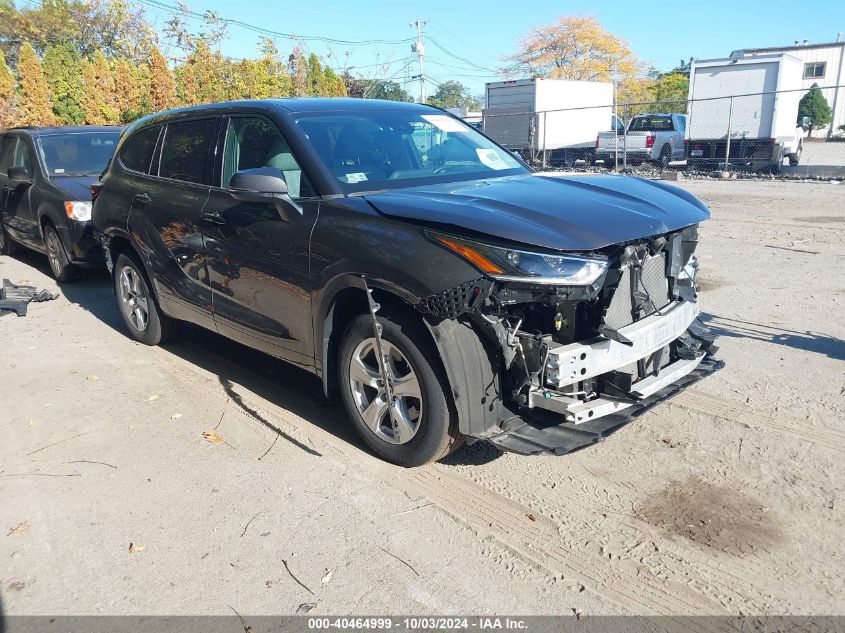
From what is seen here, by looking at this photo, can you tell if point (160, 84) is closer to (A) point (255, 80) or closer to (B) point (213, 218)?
(A) point (255, 80)

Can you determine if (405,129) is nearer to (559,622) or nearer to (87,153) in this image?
(559,622)

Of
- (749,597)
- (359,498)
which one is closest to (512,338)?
(359,498)

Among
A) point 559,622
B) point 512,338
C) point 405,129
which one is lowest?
point 559,622

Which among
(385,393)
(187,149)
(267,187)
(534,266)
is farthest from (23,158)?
(534,266)

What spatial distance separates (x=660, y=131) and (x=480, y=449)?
Result: 77.6 feet

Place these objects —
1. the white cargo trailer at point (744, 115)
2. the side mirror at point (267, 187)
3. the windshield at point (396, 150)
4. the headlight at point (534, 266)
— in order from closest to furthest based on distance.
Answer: the headlight at point (534, 266), the side mirror at point (267, 187), the windshield at point (396, 150), the white cargo trailer at point (744, 115)

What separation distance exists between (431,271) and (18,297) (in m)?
6.58

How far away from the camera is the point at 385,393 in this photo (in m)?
3.77

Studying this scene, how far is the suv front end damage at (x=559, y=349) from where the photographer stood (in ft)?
10.5

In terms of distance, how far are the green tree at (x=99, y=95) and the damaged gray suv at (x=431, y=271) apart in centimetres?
1963

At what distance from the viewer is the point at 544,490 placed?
12.0 feet

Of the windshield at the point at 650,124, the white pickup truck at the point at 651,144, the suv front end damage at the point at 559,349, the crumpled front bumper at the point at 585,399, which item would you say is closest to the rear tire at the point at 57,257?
the suv front end damage at the point at 559,349

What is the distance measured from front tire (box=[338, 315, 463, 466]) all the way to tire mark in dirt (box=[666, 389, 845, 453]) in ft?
5.18

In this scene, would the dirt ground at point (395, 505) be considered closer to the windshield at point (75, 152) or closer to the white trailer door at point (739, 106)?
the windshield at point (75, 152)
